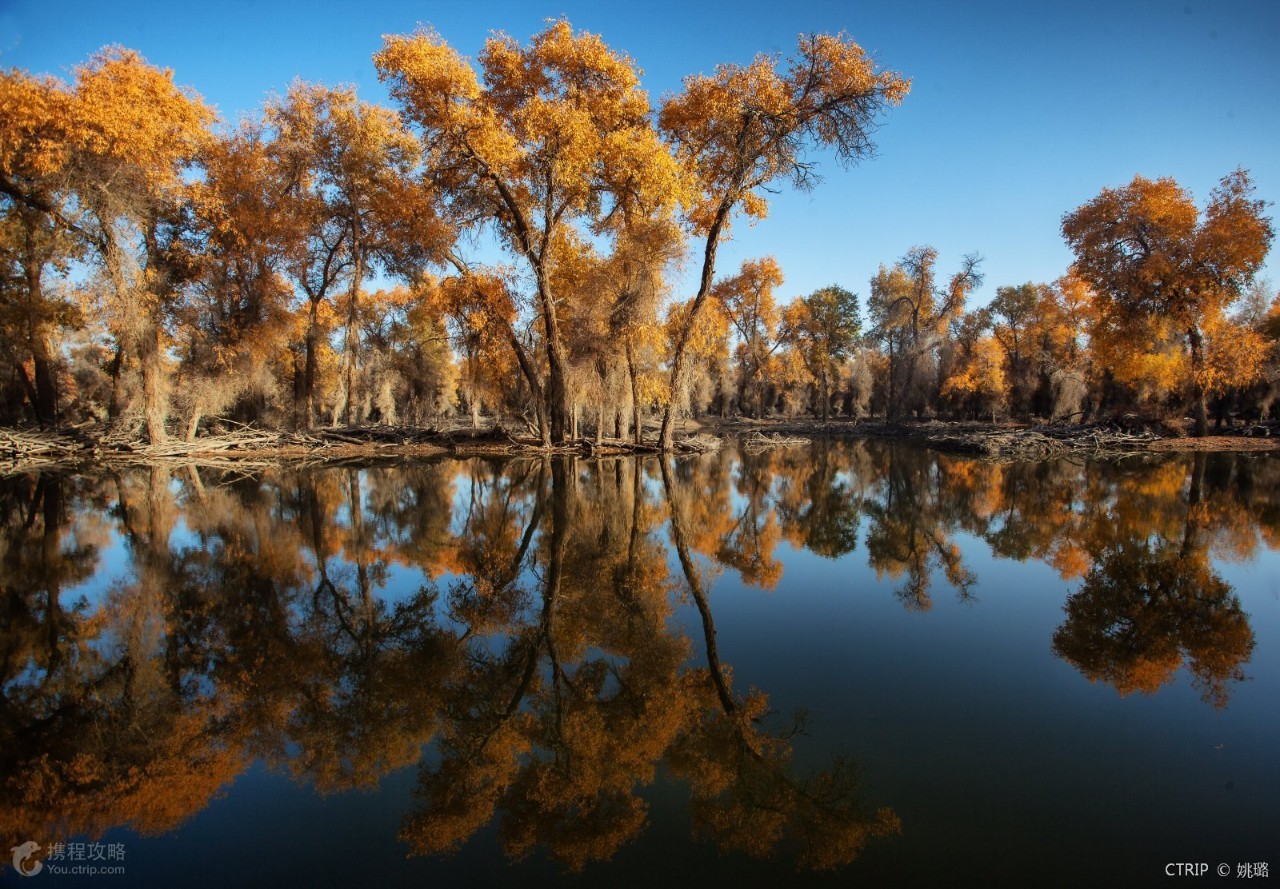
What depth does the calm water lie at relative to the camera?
2900mm

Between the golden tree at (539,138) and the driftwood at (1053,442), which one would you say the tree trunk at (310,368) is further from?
the driftwood at (1053,442)

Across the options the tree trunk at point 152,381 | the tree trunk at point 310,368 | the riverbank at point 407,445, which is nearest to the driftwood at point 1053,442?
the riverbank at point 407,445

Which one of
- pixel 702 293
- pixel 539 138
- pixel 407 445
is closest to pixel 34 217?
pixel 407 445

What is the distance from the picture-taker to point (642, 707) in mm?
4141

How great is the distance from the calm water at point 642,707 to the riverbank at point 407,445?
13.6 metres

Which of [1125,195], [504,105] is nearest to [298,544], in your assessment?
[504,105]

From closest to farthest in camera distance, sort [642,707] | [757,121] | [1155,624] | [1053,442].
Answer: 1. [642,707]
2. [1155,624]
3. [757,121]
4. [1053,442]

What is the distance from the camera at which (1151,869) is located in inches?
105

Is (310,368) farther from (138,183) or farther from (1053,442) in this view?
(1053,442)

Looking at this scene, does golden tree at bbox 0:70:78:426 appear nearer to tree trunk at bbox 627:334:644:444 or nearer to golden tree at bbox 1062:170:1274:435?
tree trunk at bbox 627:334:644:444

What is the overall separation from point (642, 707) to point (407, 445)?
2243 cm

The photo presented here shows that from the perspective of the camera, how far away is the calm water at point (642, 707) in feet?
9.52

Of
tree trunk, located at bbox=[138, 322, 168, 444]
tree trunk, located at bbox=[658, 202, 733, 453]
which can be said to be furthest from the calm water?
tree trunk, located at bbox=[138, 322, 168, 444]

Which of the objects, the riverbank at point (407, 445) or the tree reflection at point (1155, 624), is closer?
the tree reflection at point (1155, 624)
